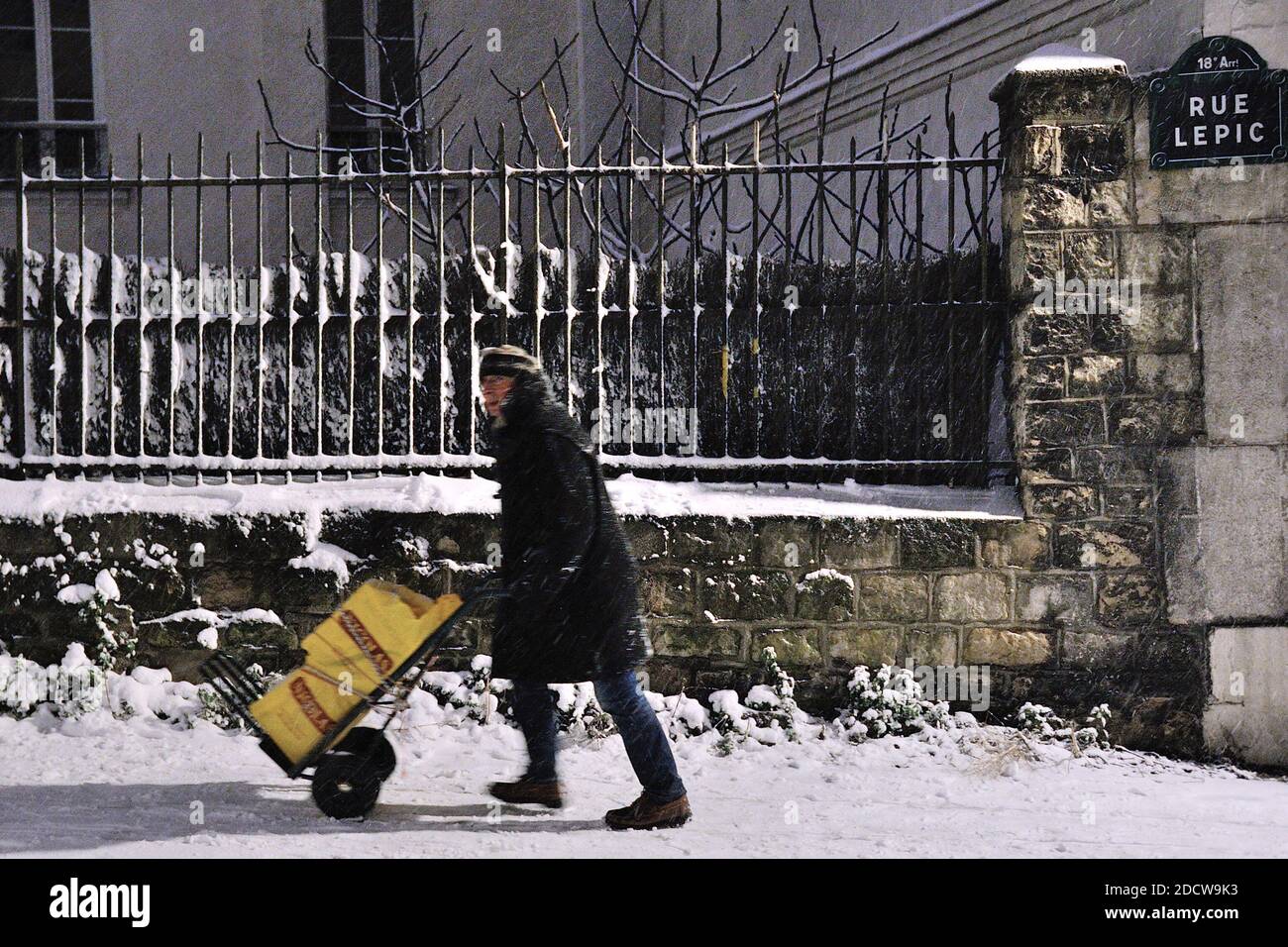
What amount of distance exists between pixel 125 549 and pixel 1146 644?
4.82m

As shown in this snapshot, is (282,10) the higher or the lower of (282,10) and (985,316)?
the higher

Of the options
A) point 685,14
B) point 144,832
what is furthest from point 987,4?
point 144,832

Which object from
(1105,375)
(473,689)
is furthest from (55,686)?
(1105,375)

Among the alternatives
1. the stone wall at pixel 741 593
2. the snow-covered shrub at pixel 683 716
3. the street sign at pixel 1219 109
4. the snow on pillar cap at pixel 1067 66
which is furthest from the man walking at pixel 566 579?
the street sign at pixel 1219 109

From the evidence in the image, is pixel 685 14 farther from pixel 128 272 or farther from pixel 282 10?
pixel 128 272

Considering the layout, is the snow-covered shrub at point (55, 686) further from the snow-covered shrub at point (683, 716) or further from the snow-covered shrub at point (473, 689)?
the snow-covered shrub at point (683, 716)

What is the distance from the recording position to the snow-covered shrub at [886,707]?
18.9 ft

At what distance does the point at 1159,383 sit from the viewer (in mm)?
5871

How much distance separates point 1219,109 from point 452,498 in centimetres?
398

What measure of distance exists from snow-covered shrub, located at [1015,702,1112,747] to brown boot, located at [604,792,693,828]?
81.9 inches

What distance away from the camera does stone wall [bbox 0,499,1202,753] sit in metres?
5.88

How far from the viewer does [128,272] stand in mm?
6402

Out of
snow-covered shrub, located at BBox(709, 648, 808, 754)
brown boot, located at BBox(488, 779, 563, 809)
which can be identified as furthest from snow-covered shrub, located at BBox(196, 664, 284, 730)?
snow-covered shrub, located at BBox(709, 648, 808, 754)

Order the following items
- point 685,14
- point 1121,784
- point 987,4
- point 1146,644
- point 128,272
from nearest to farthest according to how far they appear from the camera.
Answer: point 1121,784
point 1146,644
point 128,272
point 987,4
point 685,14
